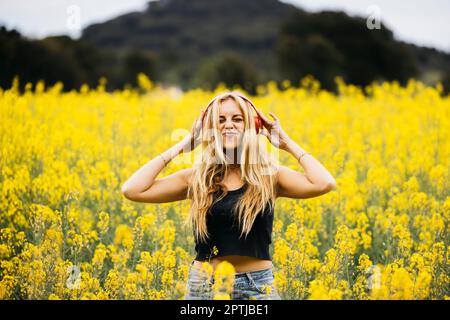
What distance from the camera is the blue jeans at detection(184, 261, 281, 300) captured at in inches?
106

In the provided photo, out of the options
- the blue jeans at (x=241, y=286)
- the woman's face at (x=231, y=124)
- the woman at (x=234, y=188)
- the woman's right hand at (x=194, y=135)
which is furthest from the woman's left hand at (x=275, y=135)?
the blue jeans at (x=241, y=286)

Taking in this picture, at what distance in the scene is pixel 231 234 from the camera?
280cm

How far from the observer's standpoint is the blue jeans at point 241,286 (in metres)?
2.70

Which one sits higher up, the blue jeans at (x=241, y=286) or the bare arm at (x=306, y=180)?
the bare arm at (x=306, y=180)

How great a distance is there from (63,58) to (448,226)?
601 inches

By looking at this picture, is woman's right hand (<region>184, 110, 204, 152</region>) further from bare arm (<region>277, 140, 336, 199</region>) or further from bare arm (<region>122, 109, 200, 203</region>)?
bare arm (<region>277, 140, 336, 199</region>)

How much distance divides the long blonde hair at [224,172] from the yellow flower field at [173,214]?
1.59ft

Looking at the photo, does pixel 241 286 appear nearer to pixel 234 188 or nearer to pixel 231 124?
pixel 234 188

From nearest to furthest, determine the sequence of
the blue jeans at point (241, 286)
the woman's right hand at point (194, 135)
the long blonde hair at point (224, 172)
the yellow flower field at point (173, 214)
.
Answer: the blue jeans at point (241, 286), the long blonde hair at point (224, 172), the woman's right hand at point (194, 135), the yellow flower field at point (173, 214)

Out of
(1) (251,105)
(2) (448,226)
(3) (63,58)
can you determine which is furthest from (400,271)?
(3) (63,58)

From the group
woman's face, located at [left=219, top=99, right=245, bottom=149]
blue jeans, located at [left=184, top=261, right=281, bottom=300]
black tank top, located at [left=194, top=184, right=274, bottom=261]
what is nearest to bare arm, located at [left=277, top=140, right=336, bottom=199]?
black tank top, located at [left=194, top=184, right=274, bottom=261]

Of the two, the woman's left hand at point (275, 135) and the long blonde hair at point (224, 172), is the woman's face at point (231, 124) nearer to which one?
the long blonde hair at point (224, 172)

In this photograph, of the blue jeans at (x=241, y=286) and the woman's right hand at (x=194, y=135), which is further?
the woman's right hand at (x=194, y=135)

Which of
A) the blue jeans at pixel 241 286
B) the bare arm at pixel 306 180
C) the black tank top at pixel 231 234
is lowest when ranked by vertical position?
the blue jeans at pixel 241 286
